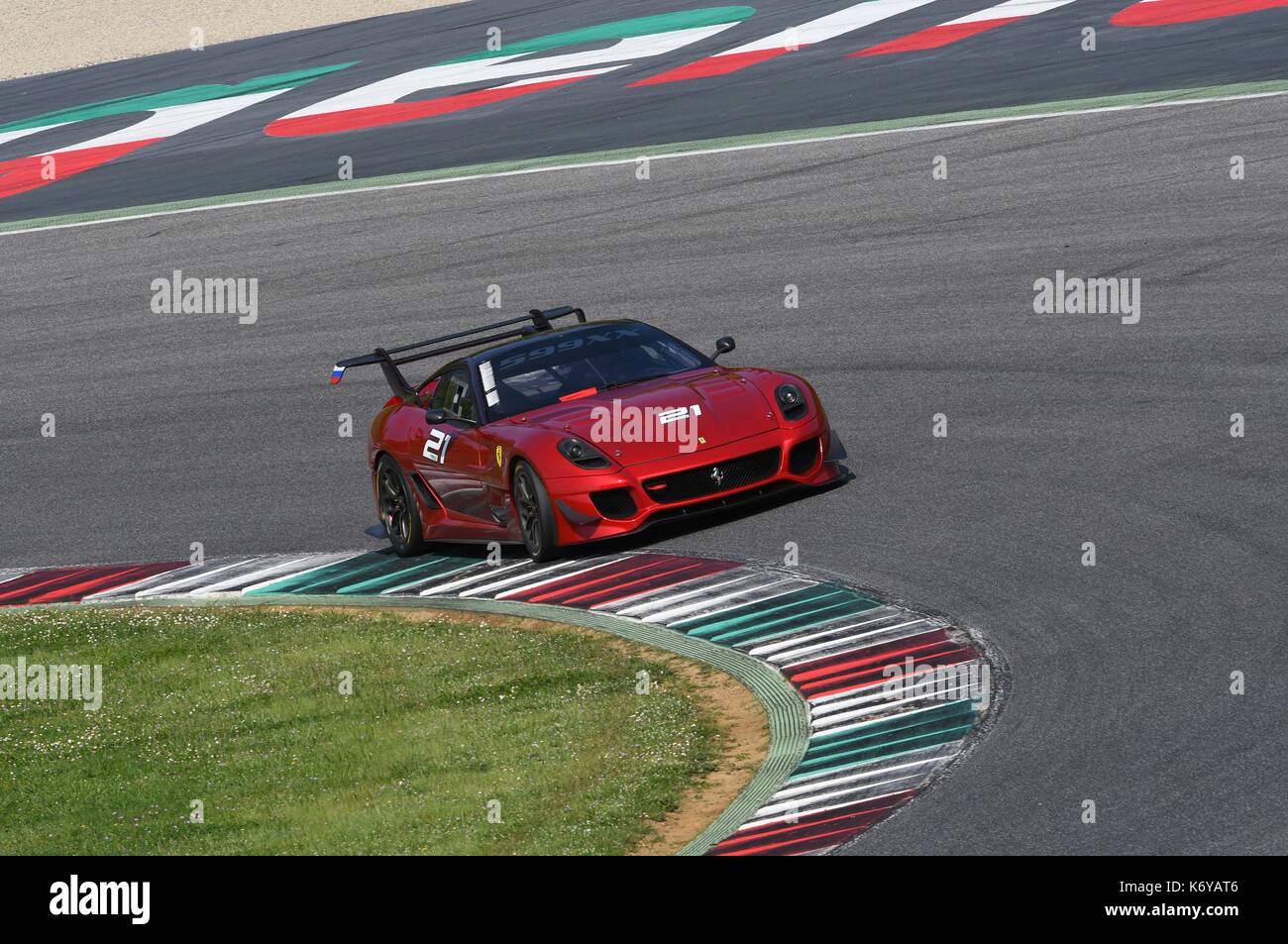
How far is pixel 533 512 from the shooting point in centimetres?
1225

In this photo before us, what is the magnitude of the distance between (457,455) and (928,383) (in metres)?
4.10

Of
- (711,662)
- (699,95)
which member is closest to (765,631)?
(711,662)

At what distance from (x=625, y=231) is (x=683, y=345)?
7.81 m

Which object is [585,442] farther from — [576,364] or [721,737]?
[721,737]

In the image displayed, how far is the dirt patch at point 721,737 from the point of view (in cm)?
783

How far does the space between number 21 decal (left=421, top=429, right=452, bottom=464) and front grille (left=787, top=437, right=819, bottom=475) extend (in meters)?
2.48

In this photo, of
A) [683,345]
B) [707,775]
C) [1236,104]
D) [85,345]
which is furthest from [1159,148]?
[707,775]

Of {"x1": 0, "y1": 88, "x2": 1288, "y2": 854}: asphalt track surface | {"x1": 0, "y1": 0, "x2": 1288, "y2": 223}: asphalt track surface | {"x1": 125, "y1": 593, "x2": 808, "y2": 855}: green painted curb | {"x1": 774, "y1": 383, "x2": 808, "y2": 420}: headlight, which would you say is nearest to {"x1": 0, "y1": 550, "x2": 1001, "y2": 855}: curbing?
{"x1": 125, "y1": 593, "x2": 808, "y2": 855}: green painted curb

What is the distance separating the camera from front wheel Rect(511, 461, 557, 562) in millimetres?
12047

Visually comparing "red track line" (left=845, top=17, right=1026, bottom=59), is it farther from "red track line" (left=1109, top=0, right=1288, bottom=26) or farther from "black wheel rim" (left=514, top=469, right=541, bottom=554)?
"black wheel rim" (left=514, top=469, right=541, bottom=554)

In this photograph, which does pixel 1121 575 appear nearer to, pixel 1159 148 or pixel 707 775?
pixel 707 775

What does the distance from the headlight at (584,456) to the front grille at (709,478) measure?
311 millimetres

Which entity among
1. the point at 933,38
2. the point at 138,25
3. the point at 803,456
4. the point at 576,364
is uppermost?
the point at 138,25

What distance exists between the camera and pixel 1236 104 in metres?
20.5
